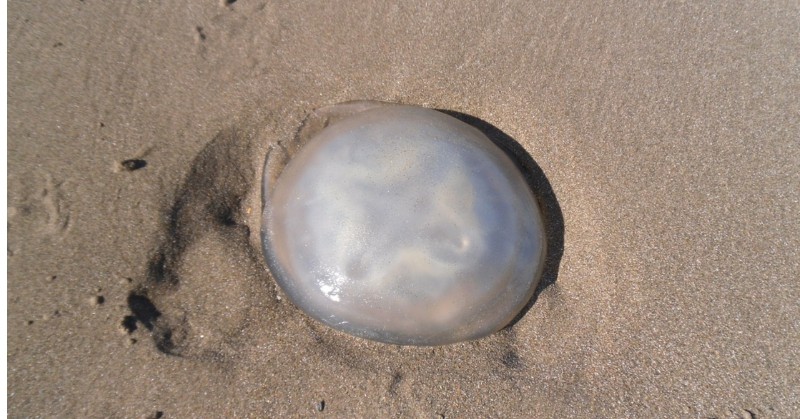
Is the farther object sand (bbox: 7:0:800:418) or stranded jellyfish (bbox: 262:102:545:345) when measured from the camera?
sand (bbox: 7:0:800:418)

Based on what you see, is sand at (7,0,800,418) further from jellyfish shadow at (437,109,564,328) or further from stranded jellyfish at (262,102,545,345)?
stranded jellyfish at (262,102,545,345)

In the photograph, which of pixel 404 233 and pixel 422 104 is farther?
pixel 422 104

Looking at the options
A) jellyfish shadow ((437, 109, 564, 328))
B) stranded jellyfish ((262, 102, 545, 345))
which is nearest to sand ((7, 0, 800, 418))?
jellyfish shadow ((437, 109, 564, 328))

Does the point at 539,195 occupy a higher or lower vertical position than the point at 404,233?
lower

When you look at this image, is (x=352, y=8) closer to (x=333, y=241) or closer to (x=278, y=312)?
(x=333, y=241)

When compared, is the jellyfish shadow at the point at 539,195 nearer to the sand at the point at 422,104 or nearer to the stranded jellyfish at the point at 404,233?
the sand at the point at 422,104

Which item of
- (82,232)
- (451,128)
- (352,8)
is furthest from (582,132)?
(82,232)

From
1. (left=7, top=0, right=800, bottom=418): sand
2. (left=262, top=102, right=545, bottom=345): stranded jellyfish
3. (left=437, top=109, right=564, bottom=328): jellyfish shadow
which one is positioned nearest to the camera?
(left=262, top=102, right=545, bottom=345): stranded jellyfish
